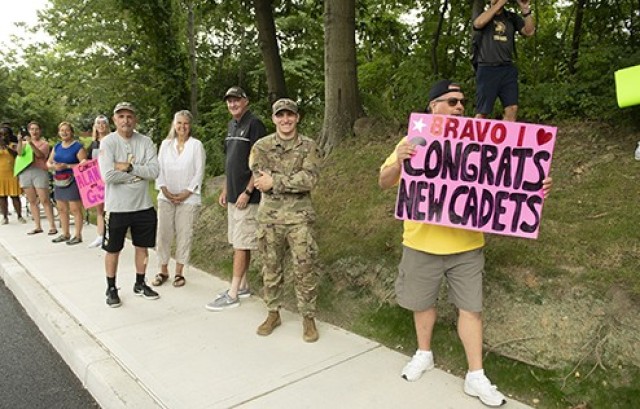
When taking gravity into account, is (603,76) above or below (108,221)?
above

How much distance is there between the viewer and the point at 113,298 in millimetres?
4660

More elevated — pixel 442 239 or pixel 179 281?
pixel 442 239

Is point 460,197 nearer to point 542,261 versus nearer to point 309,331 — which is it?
point 542,261

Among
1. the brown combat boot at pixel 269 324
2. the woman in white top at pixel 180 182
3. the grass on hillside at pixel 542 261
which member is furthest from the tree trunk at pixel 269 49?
the brown combat boot at pixel 269 324

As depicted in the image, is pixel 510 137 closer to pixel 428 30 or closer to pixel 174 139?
pixel 174 139

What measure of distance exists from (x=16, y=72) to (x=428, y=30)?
31431 mm

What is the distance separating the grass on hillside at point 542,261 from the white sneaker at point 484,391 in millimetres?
198

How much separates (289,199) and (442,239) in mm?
1293

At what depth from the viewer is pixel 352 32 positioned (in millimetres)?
7012

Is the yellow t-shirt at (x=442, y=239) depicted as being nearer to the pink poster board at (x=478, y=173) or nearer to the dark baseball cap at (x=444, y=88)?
the pink poster board at (x=478, y=173)

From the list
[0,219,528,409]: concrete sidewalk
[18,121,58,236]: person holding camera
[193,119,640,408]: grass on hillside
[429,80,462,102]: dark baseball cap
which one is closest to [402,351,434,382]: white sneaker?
[0,219,528,409]: concrete sidewalk

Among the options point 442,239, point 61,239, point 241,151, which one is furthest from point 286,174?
point 61,239

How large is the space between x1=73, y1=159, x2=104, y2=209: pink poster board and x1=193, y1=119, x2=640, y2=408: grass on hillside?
5.63 feet

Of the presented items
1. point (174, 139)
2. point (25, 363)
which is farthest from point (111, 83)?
point (25, 363)
